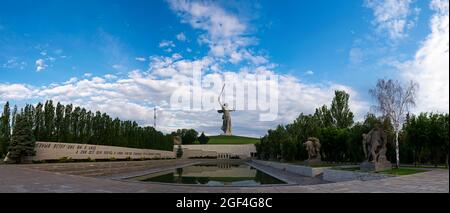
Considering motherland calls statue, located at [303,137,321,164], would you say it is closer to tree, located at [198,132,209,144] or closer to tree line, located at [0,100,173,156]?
tree line, located at [0,100,173,156]

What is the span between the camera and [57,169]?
22266 mm

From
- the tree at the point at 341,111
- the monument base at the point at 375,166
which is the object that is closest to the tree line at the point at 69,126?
the monument base at the point at 375,166

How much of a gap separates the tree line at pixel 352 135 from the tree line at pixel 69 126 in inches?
818

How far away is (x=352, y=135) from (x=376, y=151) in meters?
11.0

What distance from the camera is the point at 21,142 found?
2444 cm

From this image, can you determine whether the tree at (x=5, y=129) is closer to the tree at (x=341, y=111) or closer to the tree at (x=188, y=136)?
the tree at (x=341, y=111)

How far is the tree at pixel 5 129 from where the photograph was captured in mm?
27225

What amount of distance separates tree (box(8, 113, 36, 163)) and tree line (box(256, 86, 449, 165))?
23.8 m

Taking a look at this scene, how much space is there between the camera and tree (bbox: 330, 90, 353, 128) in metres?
42.2

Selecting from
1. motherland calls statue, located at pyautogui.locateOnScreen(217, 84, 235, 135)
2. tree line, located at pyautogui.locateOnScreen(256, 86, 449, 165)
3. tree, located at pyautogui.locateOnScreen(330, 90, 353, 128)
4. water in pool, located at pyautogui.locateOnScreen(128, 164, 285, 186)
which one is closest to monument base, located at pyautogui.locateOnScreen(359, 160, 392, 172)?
tree line, located at pyautogui.locateOnScreen(256, 86, 449, 165)

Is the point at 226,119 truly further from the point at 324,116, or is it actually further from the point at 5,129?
the point at 5,129
